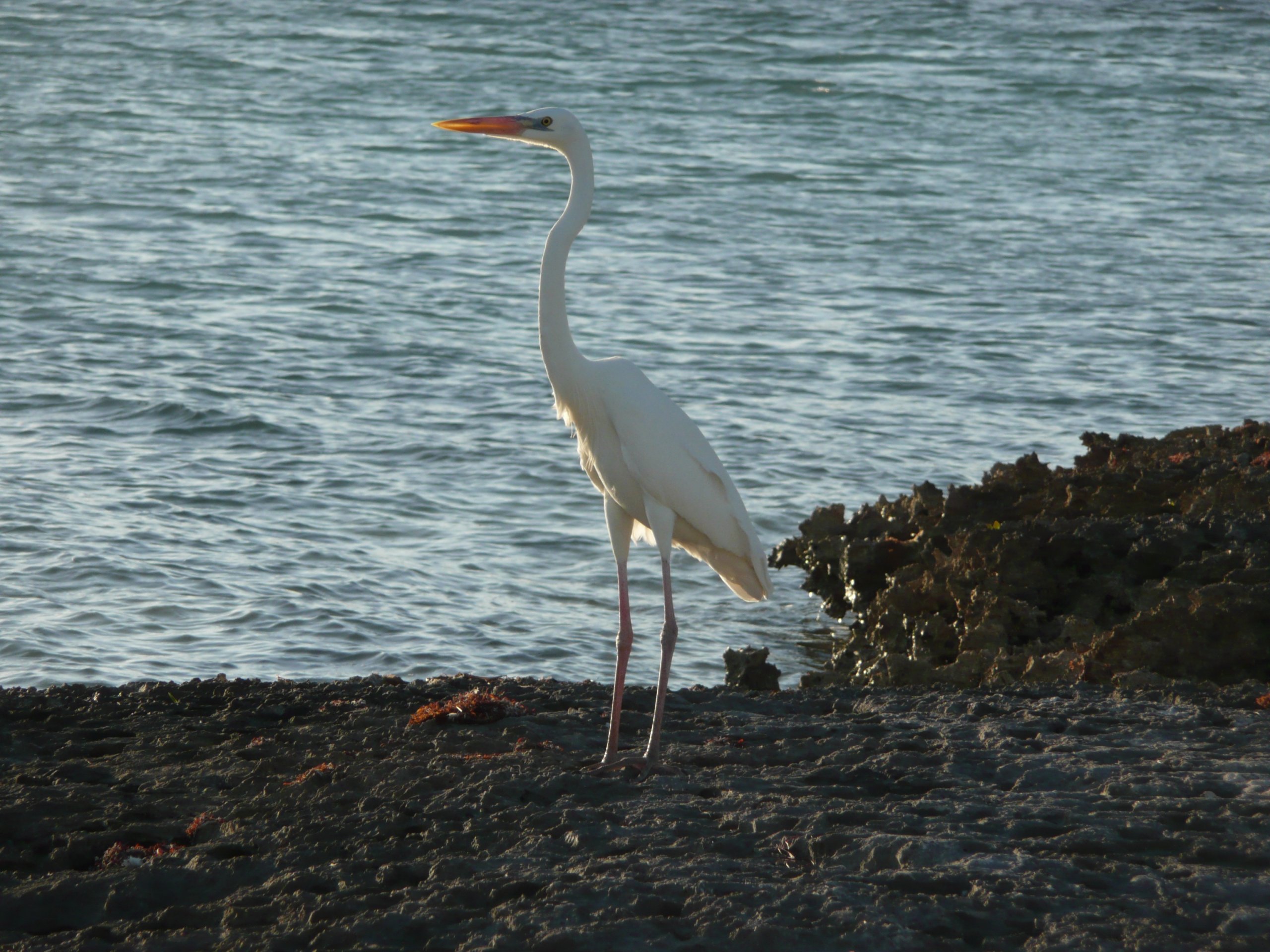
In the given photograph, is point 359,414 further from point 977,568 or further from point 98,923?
point 98,923

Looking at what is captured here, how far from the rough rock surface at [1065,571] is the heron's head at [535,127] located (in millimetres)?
2940

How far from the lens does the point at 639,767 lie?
4934mm

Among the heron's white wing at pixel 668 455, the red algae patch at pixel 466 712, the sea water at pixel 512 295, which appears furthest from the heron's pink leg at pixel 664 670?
the sea water at pixel 512 295

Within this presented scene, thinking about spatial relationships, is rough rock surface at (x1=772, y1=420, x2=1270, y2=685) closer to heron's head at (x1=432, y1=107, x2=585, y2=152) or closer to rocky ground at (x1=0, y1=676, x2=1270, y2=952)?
rocky ground at (x1=0, y1=676, x2=1270, y2=952)

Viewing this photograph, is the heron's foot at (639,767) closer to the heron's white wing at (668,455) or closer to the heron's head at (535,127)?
the heron's white wing at (668,455)

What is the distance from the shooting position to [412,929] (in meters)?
3.69

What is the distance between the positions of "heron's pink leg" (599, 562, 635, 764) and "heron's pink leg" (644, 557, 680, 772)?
13 cm

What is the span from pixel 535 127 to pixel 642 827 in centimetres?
283

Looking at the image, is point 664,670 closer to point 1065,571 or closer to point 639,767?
point 639,767

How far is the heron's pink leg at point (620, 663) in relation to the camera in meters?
5.13

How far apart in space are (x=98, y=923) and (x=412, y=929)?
914 millimetres

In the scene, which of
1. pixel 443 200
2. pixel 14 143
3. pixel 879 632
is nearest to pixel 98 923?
pixel 879 632

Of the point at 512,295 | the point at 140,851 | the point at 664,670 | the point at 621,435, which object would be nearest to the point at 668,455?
the point at 621,435

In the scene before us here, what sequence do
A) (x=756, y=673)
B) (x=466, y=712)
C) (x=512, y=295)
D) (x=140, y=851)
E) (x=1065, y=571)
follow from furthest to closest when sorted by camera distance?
(x=512, y=295)
(x=1065, y=571)
(x=756, y=673)
(x=466, y=712)
(x=140, y=851)
